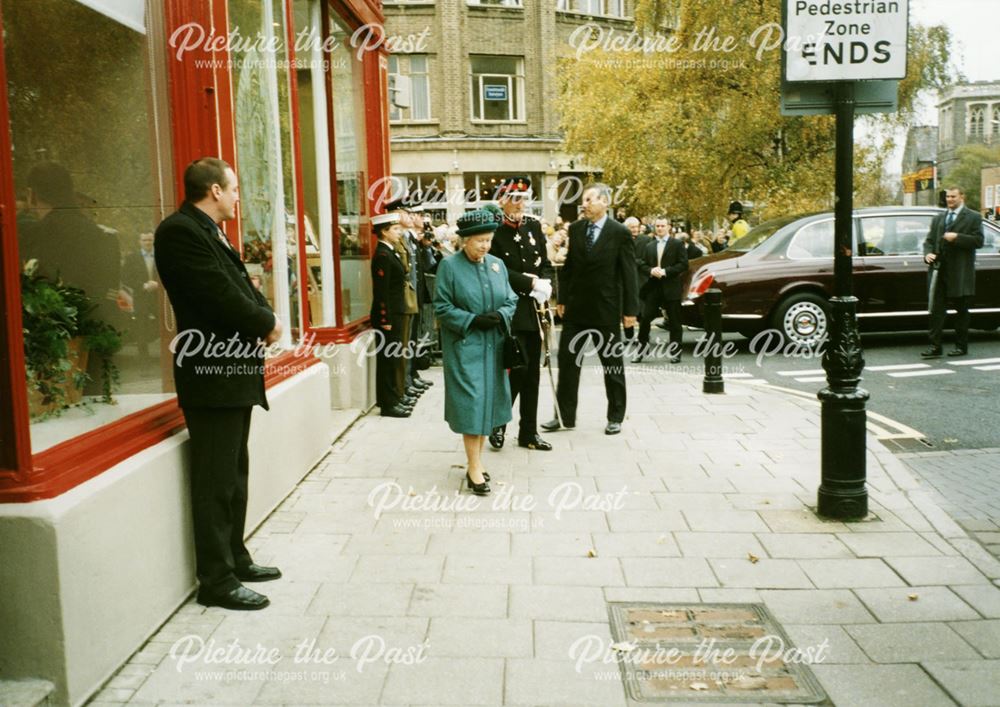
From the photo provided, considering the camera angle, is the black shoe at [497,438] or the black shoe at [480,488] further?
the black shoe at [497,438]

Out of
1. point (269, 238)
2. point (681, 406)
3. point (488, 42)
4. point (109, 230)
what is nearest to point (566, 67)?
point (488, 42)

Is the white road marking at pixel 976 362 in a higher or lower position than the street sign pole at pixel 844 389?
lower

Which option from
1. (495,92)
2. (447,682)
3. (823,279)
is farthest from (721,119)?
(447,682)

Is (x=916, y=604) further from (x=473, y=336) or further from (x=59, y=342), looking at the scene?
(x=59, y=342)

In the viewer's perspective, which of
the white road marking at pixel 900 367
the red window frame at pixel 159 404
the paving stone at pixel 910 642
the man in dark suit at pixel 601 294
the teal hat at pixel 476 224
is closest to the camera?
the red window frame at pixel 159 404

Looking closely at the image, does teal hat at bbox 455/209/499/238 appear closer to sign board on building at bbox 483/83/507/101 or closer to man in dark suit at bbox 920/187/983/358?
man in dark suit at bbox 920/187/983/358

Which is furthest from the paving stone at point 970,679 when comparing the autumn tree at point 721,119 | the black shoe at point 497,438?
the autumn tree at point 721,119

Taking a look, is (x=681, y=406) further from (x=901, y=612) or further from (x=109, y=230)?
(x=109, y=230)

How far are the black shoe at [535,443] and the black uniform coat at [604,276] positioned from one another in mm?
1121

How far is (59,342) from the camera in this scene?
4098 millimetres

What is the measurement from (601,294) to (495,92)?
26.1 m

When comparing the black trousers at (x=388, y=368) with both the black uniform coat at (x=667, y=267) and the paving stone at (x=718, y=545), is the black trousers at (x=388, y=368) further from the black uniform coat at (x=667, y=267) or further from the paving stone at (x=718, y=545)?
the black uniform coat at (x=667, y=267)

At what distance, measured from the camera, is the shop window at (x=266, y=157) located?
6.26 m

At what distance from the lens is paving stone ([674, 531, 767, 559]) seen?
16.7 feet
